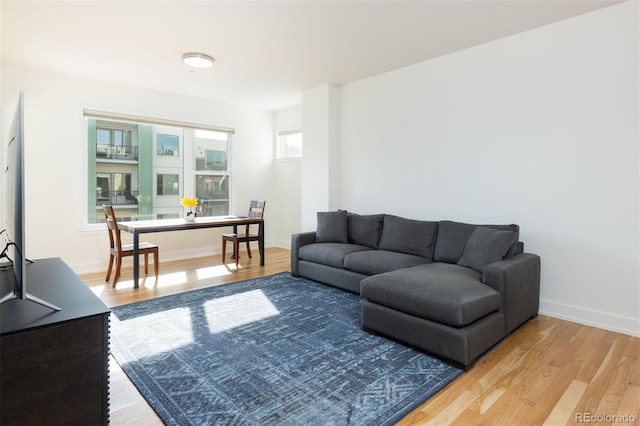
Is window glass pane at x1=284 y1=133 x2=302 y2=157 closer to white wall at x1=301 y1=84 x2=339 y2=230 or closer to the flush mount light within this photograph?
white wall at x1=301 y1=84 x2=339 y2=230

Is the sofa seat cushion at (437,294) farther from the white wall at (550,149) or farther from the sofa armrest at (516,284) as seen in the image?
the white wall at (550,149)

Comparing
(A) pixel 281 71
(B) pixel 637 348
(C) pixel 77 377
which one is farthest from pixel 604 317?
(A) pixel 281 71

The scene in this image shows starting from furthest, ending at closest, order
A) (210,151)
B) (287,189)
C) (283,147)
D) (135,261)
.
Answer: (283,147) → (287,189) → (210,151) → (135,261)

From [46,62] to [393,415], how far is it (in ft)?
16.5

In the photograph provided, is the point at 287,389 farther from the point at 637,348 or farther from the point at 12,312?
the point at 637,348

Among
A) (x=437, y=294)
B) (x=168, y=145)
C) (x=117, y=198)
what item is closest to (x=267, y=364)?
(x=437, y=294)

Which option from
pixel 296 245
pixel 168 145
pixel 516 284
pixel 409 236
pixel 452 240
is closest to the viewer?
pixel 516 284

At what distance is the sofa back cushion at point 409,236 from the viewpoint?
12.3 feet

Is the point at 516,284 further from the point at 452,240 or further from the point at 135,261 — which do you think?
the point at 135,261

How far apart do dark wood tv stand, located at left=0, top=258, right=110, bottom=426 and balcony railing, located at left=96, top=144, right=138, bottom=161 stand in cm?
430

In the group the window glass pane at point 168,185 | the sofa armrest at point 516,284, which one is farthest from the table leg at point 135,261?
the sofa armrest at point 516,284

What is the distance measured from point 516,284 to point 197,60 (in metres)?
3.77

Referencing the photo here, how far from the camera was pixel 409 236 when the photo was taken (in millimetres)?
3900

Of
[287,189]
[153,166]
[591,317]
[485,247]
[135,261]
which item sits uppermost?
[153,166]
